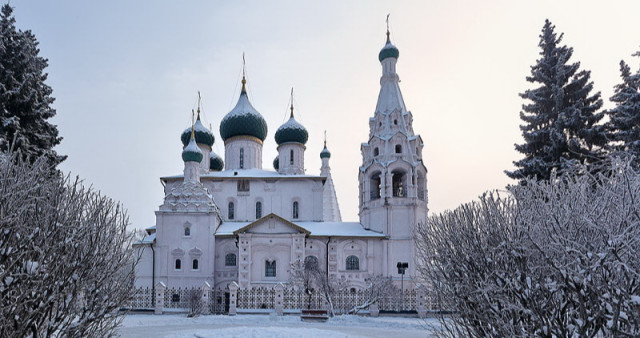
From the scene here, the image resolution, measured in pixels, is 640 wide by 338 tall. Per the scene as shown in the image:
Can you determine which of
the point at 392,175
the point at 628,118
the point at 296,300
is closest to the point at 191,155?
the point at 296,300

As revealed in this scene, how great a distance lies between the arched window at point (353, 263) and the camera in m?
31.4

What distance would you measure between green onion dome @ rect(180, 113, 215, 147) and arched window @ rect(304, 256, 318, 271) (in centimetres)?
1374

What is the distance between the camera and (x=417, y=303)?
2344 centimetres

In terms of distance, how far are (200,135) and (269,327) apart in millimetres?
25595

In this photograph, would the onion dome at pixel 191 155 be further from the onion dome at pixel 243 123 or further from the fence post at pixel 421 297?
the fence post at pixel 421 297

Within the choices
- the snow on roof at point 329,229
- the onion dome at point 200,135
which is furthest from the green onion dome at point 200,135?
the snow on roof at point 329,229

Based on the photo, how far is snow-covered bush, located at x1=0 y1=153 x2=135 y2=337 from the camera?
6074mm

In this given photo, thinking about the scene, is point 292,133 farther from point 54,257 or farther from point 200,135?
point 54,257

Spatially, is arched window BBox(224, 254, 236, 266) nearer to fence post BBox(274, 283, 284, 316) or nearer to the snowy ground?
the snowy ground

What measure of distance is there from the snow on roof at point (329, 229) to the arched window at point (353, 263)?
5.04 ft

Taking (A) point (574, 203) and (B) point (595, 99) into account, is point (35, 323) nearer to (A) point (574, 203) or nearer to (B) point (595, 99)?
(A) point (574, 203)

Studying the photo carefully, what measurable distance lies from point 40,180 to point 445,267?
7372 millimetres

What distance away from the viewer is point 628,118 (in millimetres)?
15969

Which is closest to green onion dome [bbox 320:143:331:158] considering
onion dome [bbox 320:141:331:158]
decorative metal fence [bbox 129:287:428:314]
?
onion dome [bbox 320:141:331:158]
